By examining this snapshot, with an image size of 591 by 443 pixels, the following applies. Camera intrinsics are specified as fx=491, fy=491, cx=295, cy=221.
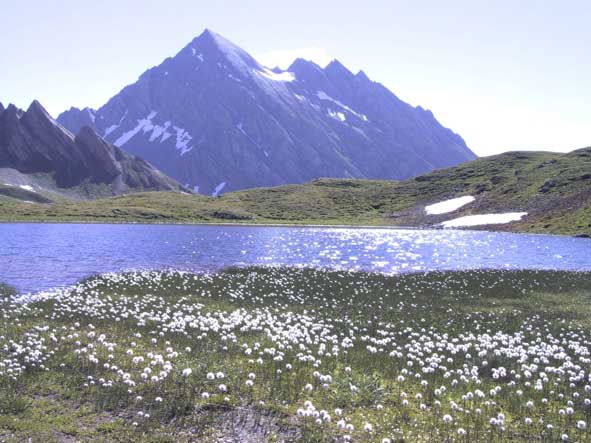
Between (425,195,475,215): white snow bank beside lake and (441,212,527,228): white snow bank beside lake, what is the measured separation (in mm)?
14707

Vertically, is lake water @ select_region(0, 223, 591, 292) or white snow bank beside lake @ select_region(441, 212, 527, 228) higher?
white snow bank beside lake @ select_region(441, 212, 527, 228)

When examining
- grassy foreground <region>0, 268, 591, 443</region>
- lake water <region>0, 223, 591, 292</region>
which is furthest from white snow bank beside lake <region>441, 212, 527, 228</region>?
grassy foreground <region>0, 268, 591, 443</region>

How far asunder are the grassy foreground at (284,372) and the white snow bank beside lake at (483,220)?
126 m

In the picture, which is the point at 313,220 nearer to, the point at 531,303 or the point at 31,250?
the point at 31,250

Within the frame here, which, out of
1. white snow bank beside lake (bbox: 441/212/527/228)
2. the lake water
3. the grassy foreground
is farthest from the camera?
white snow bank beside lake (bbox: 441/212/527/228)

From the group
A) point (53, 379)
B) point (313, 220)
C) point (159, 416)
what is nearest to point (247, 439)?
point (159, 416)

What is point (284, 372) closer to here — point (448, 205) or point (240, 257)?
point (240, 257)

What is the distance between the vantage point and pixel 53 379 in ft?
53.9

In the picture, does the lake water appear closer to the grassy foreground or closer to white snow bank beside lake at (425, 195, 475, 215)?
the grassy foreground

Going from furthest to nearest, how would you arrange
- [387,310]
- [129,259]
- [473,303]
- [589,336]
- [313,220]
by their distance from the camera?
[313,220], [129,259], [473,303], [387,310], [589,336]

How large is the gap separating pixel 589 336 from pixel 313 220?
160614mm

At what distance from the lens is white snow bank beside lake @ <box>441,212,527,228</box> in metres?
152

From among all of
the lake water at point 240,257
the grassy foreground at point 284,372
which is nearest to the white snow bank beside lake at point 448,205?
the lake water at point 240,257

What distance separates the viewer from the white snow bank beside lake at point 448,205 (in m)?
180
